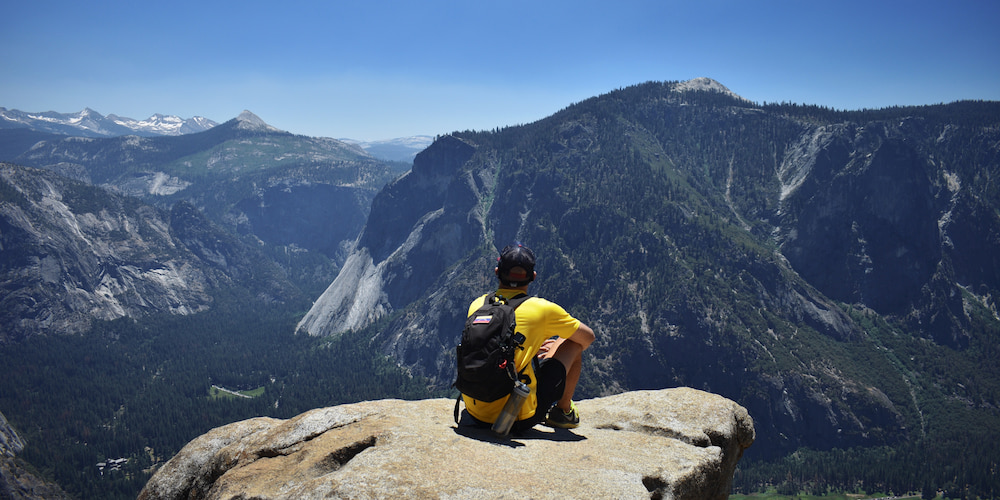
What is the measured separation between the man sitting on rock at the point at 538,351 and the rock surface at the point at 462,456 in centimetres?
53

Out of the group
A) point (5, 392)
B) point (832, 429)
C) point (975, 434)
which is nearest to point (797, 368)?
point (832, 429)

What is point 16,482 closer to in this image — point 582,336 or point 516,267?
point 516,267

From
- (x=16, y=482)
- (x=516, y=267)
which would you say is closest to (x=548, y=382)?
(x=516, y=267)

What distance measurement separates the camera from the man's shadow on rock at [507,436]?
35.8 ft

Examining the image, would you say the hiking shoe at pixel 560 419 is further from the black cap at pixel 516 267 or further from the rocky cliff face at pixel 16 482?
the rocky cliff face at pixel 16 482

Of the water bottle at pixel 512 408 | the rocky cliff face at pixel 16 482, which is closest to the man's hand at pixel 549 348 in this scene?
the water bottle at pixel 512 408

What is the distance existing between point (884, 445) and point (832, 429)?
14.8 m

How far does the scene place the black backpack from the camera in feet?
33.8

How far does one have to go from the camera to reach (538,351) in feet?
39.8

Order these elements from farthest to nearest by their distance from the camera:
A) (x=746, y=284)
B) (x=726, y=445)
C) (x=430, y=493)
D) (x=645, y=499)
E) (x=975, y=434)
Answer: (x=746, y=284) → (x=975, y=434) → (x=726, y=445) → (x=645, y=499) → (x=430, y=493)

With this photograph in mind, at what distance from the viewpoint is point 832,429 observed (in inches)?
6240

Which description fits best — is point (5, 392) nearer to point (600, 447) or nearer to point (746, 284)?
point (600, 447)

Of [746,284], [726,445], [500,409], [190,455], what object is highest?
[500,409]

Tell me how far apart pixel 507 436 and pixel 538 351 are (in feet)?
6.79
